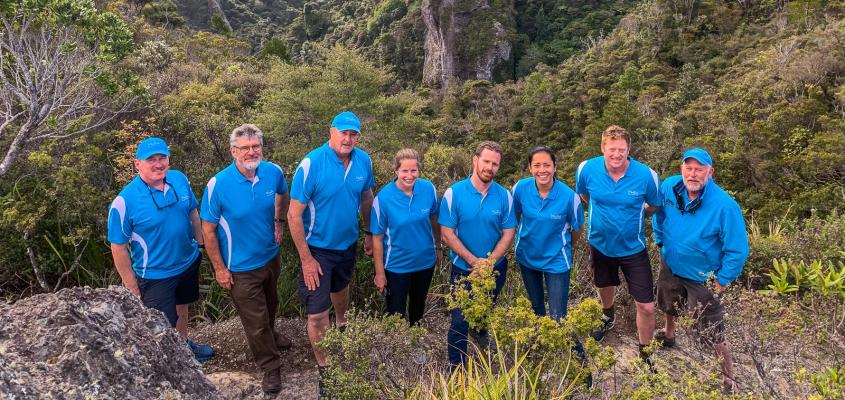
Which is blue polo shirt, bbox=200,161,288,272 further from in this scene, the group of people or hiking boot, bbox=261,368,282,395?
hiking boot, bbox=261,368,282,395

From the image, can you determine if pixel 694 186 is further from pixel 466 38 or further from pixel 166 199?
pixel 466 38

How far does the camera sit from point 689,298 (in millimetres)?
3330

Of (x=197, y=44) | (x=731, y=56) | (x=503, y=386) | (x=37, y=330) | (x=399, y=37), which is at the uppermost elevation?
(x=399, y=37)

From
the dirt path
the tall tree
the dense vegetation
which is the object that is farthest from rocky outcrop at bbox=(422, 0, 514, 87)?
the dirt path

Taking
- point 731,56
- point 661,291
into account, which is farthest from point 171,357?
point 731,56

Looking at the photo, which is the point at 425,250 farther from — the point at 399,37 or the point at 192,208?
the point at 399,37

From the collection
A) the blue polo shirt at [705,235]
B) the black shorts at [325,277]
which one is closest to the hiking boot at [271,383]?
the black shorts at [325,277]

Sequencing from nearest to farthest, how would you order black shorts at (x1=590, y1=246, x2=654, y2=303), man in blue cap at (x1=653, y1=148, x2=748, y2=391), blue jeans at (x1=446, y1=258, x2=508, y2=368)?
man in blue cap at (x1=653, y1=148, x2=748, y2=391), blue jeans at (x1=446, y1=258, x2=508, y2=368), black shorts at (x1=590, y1=246, x2=654, y2=303)

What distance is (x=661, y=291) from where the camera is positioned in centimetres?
360

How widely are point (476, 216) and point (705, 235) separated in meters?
1.44

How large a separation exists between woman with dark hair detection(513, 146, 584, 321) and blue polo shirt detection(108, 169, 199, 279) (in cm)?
225

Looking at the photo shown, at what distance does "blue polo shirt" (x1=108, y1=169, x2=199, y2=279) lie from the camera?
3090 millimetres

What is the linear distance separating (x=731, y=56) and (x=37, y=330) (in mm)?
34440

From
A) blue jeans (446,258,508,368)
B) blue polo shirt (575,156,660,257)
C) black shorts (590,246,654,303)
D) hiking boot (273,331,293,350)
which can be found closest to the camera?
blue jeans (446,258,508,368)
